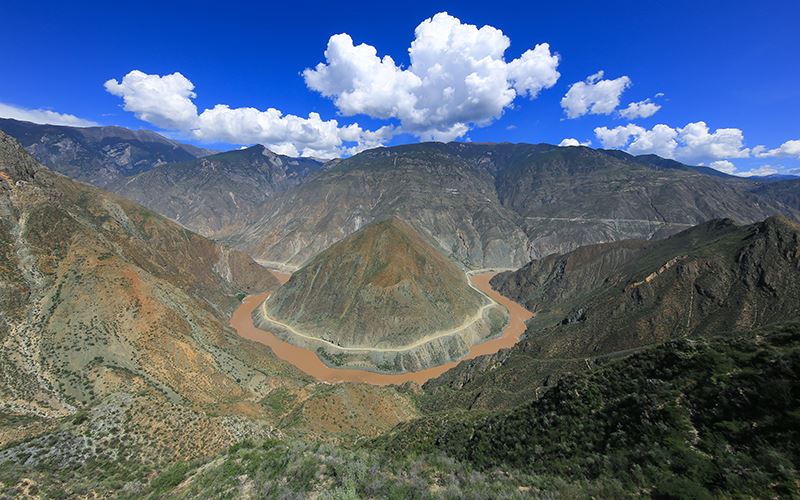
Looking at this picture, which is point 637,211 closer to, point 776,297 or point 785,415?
point 776,297

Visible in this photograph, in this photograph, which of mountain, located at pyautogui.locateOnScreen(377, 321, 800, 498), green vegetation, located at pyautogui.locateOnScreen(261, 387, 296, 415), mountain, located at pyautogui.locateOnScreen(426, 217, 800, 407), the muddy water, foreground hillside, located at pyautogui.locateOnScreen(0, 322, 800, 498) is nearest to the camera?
mountain, located at pyautogui.locateOnScreen(377, 321, 800, 498)

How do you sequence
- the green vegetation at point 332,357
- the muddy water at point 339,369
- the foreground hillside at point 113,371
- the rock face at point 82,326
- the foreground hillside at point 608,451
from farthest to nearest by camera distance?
1. the green vegetation at point 332,357
2. the muddy water at point 339,369
3. the rock face at point 82,326
4. the foreground hillside at point 113,371
5. the foreground hillside at point 608,451

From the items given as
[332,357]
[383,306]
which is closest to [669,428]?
[332,357]

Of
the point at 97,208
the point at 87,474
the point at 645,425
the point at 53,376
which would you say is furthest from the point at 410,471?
the point at 97,208

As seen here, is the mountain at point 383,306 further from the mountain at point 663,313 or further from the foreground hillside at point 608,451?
the foreground hillside at point 608,451

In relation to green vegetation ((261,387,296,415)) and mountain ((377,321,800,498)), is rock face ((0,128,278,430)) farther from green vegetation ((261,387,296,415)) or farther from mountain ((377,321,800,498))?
mountain ((377,321,800,498))

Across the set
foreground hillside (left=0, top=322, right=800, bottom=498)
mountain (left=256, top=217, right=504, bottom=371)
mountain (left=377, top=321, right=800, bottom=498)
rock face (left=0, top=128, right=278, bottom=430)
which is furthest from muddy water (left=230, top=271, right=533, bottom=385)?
foreground hillside (left=0, top=322, right=800, bottom=498)

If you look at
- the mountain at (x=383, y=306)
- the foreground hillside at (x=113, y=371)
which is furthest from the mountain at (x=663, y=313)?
the mountain at (x=383, y=306)
